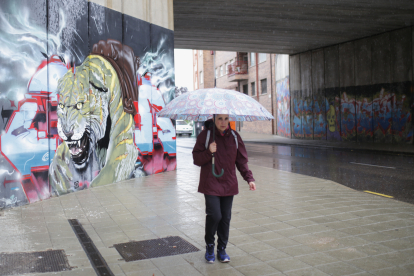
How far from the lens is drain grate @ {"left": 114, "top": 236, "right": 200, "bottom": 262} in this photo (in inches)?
178

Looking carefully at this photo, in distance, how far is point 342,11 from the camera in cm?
1722

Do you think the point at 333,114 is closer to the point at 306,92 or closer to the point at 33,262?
the point at 306,92

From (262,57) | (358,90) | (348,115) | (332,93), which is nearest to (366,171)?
(358,90)

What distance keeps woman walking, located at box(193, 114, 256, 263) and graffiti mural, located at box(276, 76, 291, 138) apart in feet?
88.1

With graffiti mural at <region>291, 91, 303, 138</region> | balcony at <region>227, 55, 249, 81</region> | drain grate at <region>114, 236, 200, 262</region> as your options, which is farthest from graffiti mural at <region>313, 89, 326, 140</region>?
drain grate at <region>114, 236, 200, 262</region>

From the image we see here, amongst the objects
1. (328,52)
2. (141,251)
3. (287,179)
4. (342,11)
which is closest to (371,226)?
(141,251)

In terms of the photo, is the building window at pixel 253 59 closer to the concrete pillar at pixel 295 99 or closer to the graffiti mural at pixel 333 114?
the concrete pillar at pixel 295 99

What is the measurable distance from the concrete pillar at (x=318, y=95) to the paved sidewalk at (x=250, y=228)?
1800 cm

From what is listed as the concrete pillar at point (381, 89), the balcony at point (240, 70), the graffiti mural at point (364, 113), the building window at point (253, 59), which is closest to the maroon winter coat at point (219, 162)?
the concrete pillar at point (381, 89)

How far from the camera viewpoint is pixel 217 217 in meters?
4.22

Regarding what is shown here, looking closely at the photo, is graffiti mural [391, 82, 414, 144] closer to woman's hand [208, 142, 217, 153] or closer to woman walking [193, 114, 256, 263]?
woman walking [193, 114, 256, 263]

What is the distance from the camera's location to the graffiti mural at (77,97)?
23.3ft

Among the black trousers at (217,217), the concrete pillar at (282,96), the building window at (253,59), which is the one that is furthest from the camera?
the building window at (253,59)

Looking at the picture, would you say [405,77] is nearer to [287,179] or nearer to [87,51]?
[287,179]
